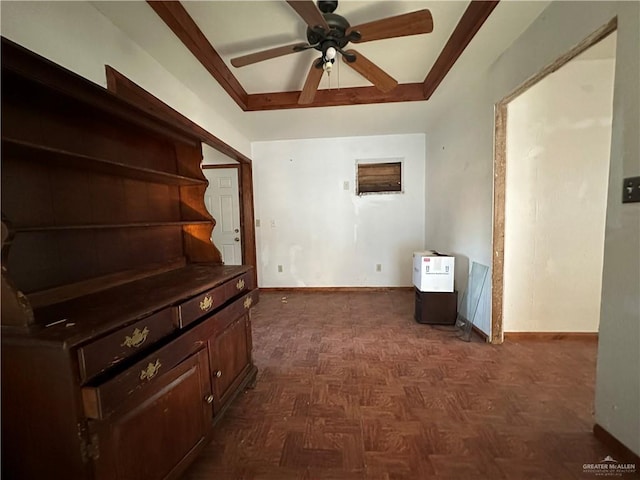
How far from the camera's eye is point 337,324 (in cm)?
290

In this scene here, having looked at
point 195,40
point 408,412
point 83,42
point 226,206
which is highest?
point 195,40

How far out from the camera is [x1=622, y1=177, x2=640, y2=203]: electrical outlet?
1.13 metres

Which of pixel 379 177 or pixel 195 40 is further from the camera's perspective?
pixel 379 177

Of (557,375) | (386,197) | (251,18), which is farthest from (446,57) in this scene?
(557,375)

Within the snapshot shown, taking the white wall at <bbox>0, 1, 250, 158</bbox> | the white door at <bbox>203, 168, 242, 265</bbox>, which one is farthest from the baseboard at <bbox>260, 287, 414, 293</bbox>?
the white wall at <bbox>0, 1, 250, 158</bbox>

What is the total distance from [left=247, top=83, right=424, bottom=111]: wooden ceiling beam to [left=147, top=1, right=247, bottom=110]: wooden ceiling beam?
357mm

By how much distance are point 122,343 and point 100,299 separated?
1.31 ft

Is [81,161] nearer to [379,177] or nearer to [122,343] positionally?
[122,343]

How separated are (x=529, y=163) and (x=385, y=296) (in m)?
2.33

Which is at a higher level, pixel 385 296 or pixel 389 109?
pixel 389 109

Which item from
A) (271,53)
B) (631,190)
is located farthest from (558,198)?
(271,53)

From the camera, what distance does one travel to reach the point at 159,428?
1.01m

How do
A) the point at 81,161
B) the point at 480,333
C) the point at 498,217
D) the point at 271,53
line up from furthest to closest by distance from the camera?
the point at 480,333
the point at 498,217
the point at 271,53
the point at 81,161

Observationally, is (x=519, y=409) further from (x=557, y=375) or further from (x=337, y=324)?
(x=337, y=324)
